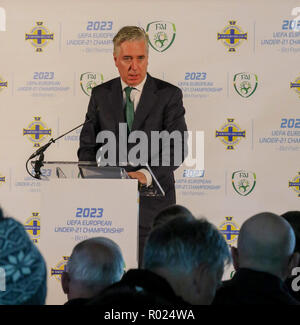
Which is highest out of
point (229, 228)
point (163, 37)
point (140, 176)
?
point (163, 37)

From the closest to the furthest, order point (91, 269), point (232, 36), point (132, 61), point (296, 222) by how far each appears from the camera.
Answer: point (91, 269), point (296, 222), point (132, 61), point (232, 36)

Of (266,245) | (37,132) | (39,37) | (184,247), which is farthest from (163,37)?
(184,247)

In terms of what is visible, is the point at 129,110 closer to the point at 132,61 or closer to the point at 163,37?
the point at 132,61

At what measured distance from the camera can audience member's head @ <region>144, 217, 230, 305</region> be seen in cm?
181

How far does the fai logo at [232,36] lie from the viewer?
19.3ft

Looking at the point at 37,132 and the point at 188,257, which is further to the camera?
the point at 37,132

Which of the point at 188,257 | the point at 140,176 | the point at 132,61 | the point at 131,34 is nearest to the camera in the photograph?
the point at 188,257

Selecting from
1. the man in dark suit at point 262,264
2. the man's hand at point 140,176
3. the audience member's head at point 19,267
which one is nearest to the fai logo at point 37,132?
the man's hand at point 140,176

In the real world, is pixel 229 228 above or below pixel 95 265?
below

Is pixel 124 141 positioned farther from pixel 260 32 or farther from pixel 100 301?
pixel 100 301

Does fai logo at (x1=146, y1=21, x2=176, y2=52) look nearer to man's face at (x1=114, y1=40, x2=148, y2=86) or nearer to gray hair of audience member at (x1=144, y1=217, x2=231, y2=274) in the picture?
man's face at (x1=114, y1=40, x2=148, y2=86)

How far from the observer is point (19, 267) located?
50.8 inches

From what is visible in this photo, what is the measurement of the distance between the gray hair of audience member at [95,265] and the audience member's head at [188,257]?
1.13 feet

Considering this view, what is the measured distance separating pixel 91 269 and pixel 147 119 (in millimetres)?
3034
